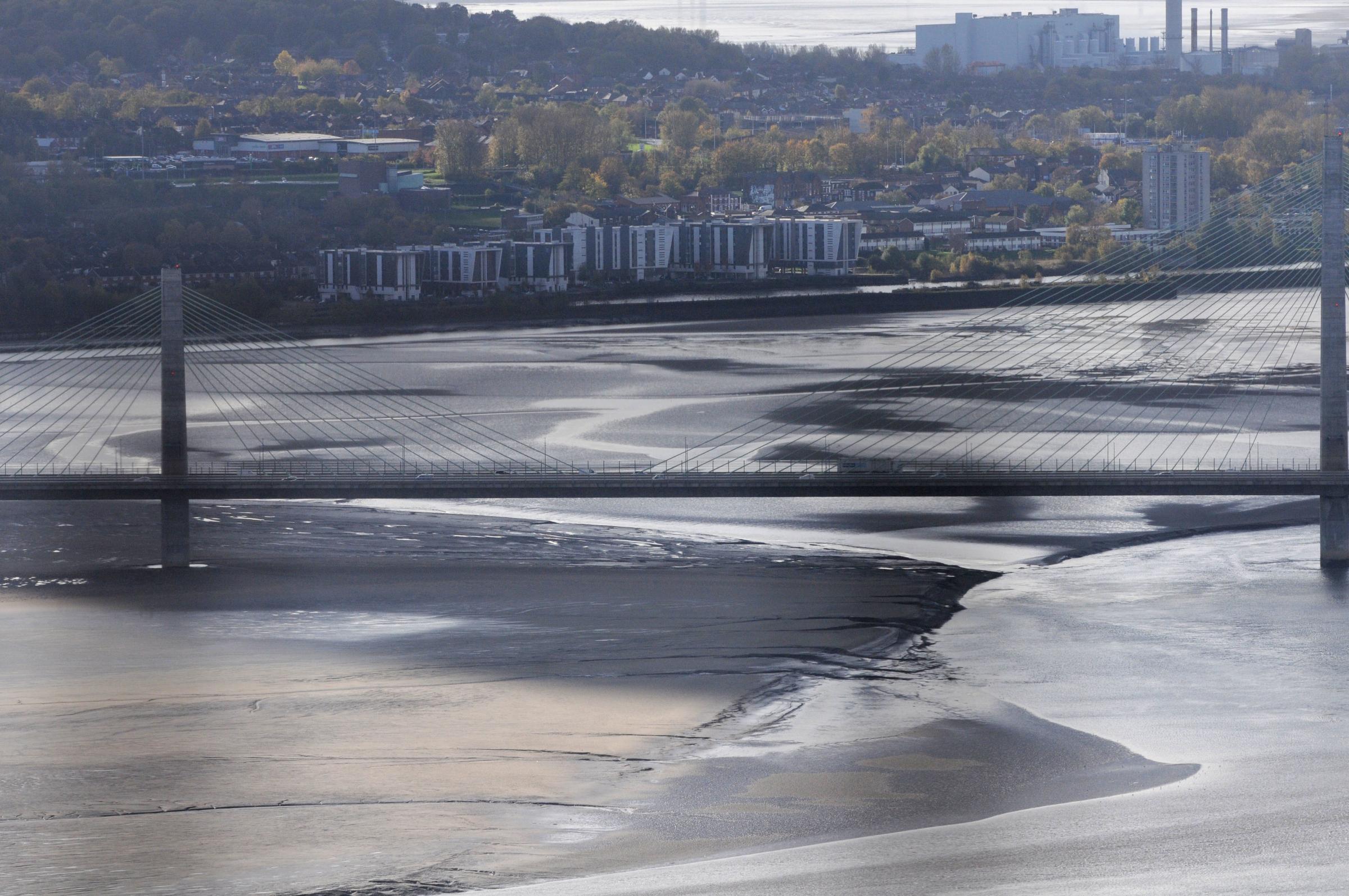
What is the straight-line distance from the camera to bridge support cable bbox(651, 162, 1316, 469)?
1255cm

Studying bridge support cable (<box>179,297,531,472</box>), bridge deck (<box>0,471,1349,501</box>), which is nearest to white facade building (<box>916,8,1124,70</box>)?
bridge support cable (<box>179,297,531,472</box>)

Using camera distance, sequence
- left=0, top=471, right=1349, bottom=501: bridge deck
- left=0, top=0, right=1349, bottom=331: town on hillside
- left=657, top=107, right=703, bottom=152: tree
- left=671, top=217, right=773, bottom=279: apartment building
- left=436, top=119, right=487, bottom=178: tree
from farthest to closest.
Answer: left=657, top=107, right=703, bottom=152: tree, left=436, top=119, right=487, bottom=178: tree, left=671, top=217, right=773, bottom=279: apartment building, left=0, top=0, right=1349, bottom=331: town on hillside, left=0, top=471, right=1349, bottom=501: bridge deck

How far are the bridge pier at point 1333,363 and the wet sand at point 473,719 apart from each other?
1.83 metres

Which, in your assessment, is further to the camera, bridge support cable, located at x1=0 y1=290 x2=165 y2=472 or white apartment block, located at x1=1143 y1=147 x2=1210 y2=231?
white apartment block, located at x1=1143 y1=147 x2=1210 y2=231

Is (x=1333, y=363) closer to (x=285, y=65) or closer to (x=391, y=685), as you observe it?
(x=391, y=685)

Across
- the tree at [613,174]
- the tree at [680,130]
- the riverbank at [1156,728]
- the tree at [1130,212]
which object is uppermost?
the tree at [680,130]

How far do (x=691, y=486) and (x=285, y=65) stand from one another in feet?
143

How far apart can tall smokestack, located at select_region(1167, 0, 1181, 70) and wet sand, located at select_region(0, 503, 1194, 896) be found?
53.4 meters

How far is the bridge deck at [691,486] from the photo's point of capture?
918cm

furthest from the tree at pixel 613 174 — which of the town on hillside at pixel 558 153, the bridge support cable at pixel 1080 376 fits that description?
the bridge support cable at pixel 1080 376

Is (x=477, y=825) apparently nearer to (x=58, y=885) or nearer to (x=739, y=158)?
(x=58, y=885)

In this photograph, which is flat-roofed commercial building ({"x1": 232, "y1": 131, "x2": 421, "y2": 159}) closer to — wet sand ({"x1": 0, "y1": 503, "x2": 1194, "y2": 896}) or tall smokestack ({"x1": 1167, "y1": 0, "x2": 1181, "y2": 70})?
wet sand ({"x1": 0, "y1": 503, "x2": 1194, "y2": 896})

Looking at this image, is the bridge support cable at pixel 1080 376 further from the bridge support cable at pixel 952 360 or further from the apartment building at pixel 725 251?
the apartment building at pixel 725 251

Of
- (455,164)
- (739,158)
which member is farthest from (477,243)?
(739,158)
